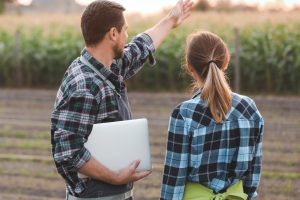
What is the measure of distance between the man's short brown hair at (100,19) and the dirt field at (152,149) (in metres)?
2.72

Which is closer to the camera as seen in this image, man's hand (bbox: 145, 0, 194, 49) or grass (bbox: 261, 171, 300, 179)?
man's hand (bbox: 145, 0, 194, 49)

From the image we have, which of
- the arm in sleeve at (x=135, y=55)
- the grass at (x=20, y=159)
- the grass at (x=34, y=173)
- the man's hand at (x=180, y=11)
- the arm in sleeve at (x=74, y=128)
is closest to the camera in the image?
the arm in sleeve at (x=74, y=128)

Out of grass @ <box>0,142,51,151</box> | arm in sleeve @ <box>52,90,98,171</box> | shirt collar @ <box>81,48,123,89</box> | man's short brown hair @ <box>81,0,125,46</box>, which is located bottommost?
grass @ <box>0,142,51,151</box>

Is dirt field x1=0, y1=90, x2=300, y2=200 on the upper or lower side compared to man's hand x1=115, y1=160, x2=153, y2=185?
lower

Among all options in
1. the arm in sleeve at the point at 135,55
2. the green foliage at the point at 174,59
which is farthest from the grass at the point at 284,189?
the green foliage at the point at 174,59

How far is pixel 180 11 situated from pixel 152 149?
12.1 feet

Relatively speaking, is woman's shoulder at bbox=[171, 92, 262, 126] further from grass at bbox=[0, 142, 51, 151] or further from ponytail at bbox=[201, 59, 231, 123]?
grass at bbox=[0, 142, 51, 151]

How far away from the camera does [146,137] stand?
72.8 inches

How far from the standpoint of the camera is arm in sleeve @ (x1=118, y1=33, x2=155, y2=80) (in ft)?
7.43

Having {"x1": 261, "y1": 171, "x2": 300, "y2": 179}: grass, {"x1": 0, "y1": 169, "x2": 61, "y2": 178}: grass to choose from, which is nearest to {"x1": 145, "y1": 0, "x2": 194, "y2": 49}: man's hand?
{"x1": 261, "y1": 171, "x2": 300, "y2": 179}: grass

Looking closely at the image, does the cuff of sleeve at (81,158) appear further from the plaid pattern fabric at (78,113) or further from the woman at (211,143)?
the woman at (211,143)

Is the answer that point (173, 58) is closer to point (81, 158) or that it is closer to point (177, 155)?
point (177, 155)

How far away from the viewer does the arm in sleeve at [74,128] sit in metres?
1.69

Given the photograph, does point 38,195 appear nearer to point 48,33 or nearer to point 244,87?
point 244,87
